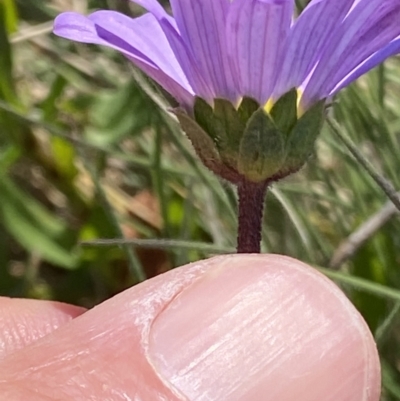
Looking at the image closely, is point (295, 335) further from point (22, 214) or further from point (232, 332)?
point (22, 214)

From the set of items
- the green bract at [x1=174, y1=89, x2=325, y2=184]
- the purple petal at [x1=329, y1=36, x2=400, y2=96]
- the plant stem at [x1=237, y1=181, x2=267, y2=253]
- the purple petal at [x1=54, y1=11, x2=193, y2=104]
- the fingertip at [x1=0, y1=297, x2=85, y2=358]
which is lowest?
the fingertip at [x1=0, y1=297, x2=85, y2=358]

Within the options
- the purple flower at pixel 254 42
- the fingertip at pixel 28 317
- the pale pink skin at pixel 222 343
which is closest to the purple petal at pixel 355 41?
the purple flower at pixel 254 42

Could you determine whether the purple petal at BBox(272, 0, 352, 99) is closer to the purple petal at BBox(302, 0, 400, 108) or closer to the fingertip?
the purple petal at BBox(302, 0, 400, 108)

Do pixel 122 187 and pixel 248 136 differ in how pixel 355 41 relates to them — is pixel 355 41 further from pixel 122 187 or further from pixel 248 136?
pixel 122 187

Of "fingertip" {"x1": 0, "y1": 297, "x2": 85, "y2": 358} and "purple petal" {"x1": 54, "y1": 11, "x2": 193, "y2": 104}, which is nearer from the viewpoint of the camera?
"purple petal" {"x1": 54, "y1": 11, "x2": 193, "y2": 104}

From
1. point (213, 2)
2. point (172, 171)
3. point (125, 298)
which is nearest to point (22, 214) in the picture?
point (172, 171)

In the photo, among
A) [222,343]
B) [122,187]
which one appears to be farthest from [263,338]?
[122,187]

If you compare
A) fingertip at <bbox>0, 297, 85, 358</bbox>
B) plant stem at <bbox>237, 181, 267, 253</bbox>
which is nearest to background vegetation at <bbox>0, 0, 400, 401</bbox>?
fingertip at <bbox>0, 297, 85, 358</bbox>
